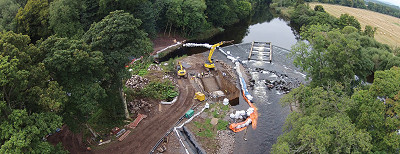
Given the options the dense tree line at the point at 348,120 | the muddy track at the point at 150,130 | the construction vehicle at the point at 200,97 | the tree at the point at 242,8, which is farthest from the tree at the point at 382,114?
the tree at the point at 242,8

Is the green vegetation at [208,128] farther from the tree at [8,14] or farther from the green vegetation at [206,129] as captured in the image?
the tree at [8,14]

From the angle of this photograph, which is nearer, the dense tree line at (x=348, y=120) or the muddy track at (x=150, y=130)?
the dense tree line at (x=348, y=120)

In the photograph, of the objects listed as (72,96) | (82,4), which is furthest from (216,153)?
(82,4)

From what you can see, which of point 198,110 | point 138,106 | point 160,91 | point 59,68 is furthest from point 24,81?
point 198,110

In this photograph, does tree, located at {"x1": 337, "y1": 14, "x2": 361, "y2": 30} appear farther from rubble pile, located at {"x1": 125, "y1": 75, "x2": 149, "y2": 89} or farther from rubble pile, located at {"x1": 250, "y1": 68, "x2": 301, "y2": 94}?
rubble pile, located at {"x1": 125, "y1": 75, "x2": 149, "y2": 89}

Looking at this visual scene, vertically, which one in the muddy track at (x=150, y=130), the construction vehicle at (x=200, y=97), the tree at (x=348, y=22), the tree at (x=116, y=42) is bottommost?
the muddy track at (x=150, y=130)

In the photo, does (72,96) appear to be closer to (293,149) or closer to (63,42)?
(63,42)

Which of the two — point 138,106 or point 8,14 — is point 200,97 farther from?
point 8,14
